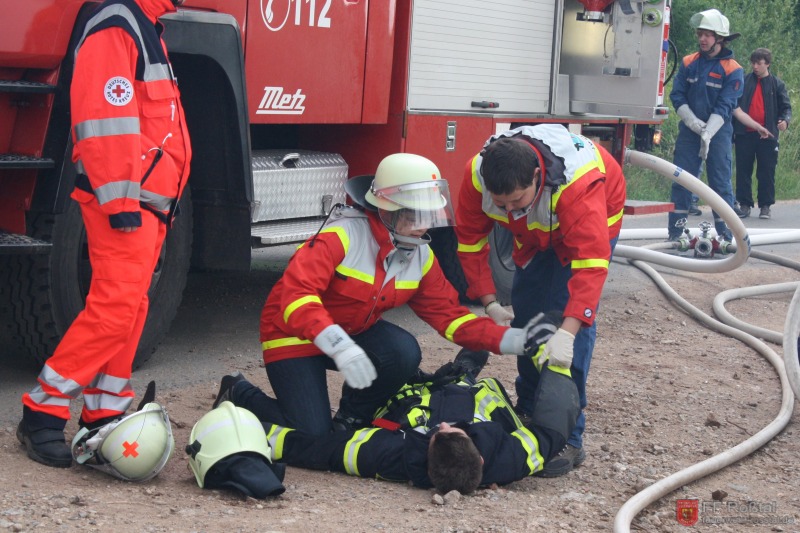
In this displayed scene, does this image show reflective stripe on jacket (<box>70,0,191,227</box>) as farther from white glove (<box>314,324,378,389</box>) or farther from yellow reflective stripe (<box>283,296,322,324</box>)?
white glove (<box>314,324,378,389</box>)

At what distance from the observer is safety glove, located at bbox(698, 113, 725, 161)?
9281 mm

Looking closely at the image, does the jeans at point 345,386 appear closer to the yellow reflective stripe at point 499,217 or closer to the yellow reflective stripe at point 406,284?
the yellow reflective stripe at point 406,284

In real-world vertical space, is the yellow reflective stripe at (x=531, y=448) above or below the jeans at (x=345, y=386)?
below

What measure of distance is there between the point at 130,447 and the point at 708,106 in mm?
7123

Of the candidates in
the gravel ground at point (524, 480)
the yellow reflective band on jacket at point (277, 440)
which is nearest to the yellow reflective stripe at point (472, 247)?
the gravel ground at point (524, 480)

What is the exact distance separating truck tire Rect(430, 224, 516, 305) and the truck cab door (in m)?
1.21

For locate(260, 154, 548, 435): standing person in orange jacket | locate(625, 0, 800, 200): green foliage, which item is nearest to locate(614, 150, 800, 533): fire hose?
locate(260, 154, 548, 435): standing person in orange jacket

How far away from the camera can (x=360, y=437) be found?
4.01m

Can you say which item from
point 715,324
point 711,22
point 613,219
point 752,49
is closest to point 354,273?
point 613,219

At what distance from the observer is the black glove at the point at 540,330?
13.8 feet

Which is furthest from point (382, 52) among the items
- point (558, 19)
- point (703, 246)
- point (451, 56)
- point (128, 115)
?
point (703, 246)

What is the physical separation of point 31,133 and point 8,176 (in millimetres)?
225

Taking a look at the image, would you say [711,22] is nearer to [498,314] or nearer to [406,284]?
[498,314]

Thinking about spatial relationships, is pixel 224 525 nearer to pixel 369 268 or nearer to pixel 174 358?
pixel 369 268
